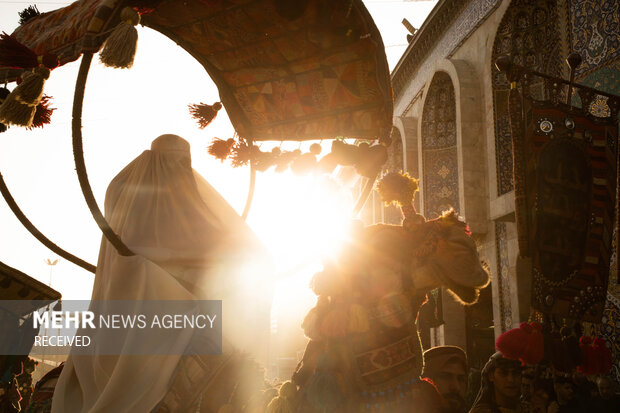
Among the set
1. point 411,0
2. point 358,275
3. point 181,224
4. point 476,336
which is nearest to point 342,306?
point 358,275

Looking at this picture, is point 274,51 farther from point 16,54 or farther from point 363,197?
point 16,54

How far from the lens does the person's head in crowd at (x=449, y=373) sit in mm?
3836

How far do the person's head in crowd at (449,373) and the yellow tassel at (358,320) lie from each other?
1410mm

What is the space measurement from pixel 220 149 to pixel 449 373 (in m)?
2.49

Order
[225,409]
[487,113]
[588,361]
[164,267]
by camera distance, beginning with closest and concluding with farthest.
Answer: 1. [225,409]
2. [164,267]
3. [588,361]
4. [487,113]

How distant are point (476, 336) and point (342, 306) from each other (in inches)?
385

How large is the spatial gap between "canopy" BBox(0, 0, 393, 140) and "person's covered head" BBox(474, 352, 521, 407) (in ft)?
6.40

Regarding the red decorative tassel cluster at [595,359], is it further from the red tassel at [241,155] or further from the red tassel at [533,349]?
the red tassel at [241,155]

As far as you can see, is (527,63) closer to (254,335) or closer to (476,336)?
(476,336)

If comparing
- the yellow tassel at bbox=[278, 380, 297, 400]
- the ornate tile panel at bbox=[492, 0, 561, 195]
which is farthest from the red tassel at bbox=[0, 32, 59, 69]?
the ornate tile panel at bbox=[492, 0, 561, 195]

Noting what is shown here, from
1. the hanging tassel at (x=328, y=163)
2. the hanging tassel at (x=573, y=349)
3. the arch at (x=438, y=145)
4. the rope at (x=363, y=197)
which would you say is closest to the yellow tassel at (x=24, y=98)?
the hanging tassel at (x=328, y=163)

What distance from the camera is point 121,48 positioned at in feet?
8.41

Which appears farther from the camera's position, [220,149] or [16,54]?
[220,149]

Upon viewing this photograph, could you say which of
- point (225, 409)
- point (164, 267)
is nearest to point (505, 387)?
point (225, 409)
